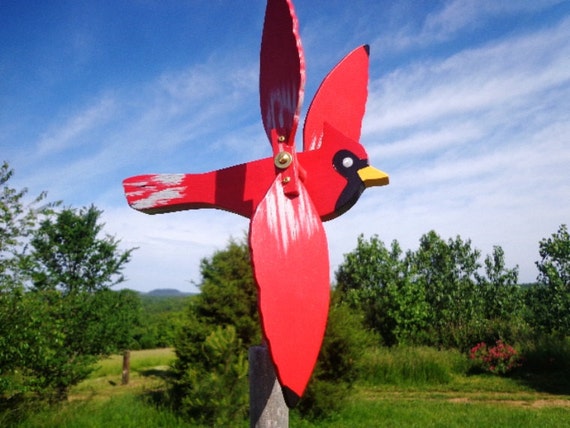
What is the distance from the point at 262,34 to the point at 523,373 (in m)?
14.8

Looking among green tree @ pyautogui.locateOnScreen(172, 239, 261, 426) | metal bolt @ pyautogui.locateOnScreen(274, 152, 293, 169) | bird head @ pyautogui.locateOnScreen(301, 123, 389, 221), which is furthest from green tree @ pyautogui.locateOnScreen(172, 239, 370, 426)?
metal bolt @ pyautogui.locateOnScreen(274, 152, 293, 169)

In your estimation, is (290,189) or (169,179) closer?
(290,189)

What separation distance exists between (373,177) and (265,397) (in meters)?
1.14

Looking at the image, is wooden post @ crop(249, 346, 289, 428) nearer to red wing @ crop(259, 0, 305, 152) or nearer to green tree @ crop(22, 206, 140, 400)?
red wing @ crop(259, 0, 305, 152)

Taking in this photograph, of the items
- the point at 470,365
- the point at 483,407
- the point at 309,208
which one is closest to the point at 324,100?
the point at 309,208

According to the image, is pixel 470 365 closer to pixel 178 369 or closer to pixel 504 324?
pixel 504 324

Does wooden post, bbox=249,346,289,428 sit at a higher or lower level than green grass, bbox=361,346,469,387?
higher

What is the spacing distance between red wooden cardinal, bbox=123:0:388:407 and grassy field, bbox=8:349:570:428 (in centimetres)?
534

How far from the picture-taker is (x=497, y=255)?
61.6 ft

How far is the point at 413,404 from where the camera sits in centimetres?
956

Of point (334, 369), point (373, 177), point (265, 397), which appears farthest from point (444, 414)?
point (373, 177)

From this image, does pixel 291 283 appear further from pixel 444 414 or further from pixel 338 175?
pixel 444 414

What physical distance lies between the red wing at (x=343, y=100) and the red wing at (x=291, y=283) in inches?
28.7

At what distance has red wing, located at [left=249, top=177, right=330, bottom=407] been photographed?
4.91ft
